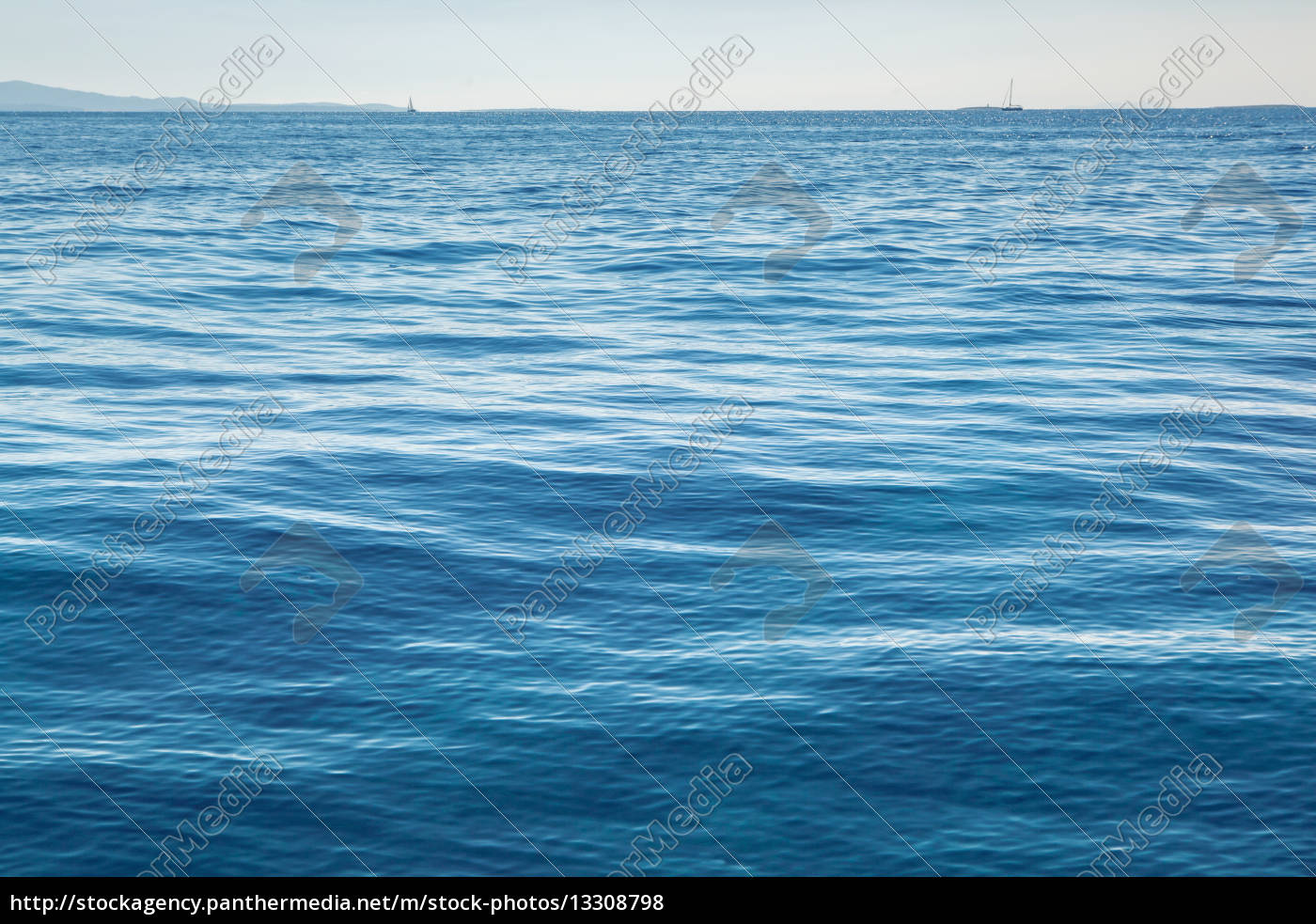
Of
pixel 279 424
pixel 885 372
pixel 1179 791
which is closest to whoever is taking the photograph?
pixel 1179 791

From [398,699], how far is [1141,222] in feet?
204

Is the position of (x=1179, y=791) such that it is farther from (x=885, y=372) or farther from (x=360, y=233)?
(x=360, y=233)

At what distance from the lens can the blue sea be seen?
14.0 metres

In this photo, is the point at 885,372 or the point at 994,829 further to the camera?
the point at 885,372

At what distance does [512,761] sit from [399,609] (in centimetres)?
515

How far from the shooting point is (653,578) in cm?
2072

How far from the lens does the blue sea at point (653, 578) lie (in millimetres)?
14008

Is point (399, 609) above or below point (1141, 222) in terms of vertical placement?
below

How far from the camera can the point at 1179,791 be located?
1470 centimetres

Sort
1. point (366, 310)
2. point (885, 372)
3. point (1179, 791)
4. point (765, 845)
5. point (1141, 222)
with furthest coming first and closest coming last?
point (1141, 222) < point (366, 310) < point (885, 372) < point (1179, 791) < point (765, 845)

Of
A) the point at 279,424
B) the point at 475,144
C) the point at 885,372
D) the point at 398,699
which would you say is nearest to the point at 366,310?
the point at 279,424

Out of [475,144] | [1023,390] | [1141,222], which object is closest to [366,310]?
[1023,390]

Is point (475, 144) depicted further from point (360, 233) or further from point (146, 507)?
point (146, 507)

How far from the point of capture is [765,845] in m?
13.6
